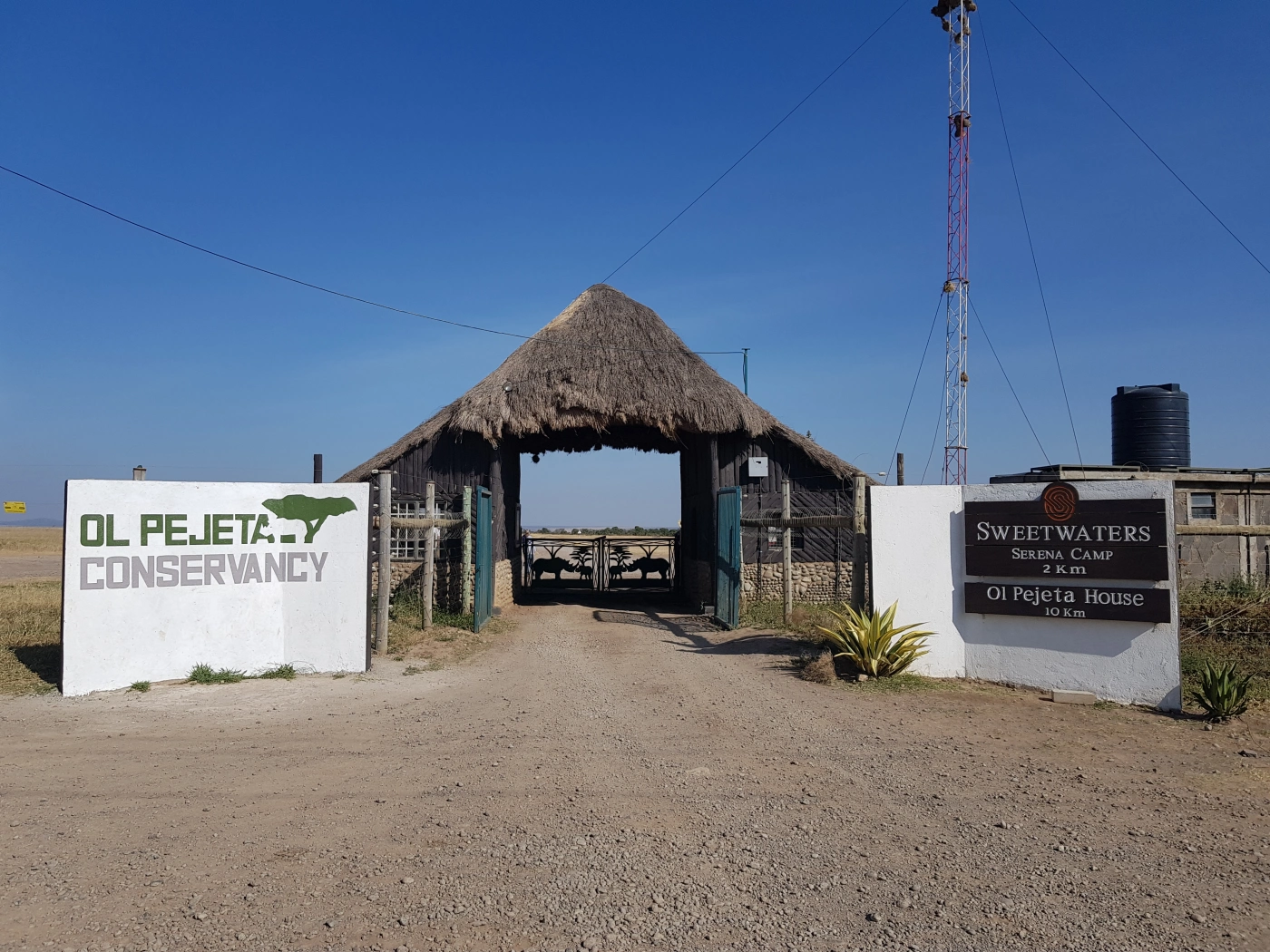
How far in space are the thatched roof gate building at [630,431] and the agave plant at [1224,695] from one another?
9092mm

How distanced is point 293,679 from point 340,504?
1.96 m

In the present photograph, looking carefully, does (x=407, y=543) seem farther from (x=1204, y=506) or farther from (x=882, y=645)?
(x=1204, y=506)

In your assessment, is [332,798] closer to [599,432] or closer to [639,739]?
[639,739]

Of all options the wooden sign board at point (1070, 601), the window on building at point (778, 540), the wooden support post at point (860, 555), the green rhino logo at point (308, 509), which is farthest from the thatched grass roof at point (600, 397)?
the wooden sign board at point (1070, 601)

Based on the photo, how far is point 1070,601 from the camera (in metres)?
8.22

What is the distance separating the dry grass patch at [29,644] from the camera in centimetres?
847

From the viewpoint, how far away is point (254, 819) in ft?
15.7

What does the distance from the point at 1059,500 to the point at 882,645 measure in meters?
2.26

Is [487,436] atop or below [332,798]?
atop

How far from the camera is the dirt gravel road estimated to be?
3.60 metres

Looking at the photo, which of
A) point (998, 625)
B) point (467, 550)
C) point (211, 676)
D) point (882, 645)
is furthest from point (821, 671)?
→ point (211, 676)

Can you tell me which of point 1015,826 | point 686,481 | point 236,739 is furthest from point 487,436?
point 1015,826

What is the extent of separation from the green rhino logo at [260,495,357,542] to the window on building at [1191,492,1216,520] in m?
18.0

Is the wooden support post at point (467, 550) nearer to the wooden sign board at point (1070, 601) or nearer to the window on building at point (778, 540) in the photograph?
the window on building at point (778, 540)
